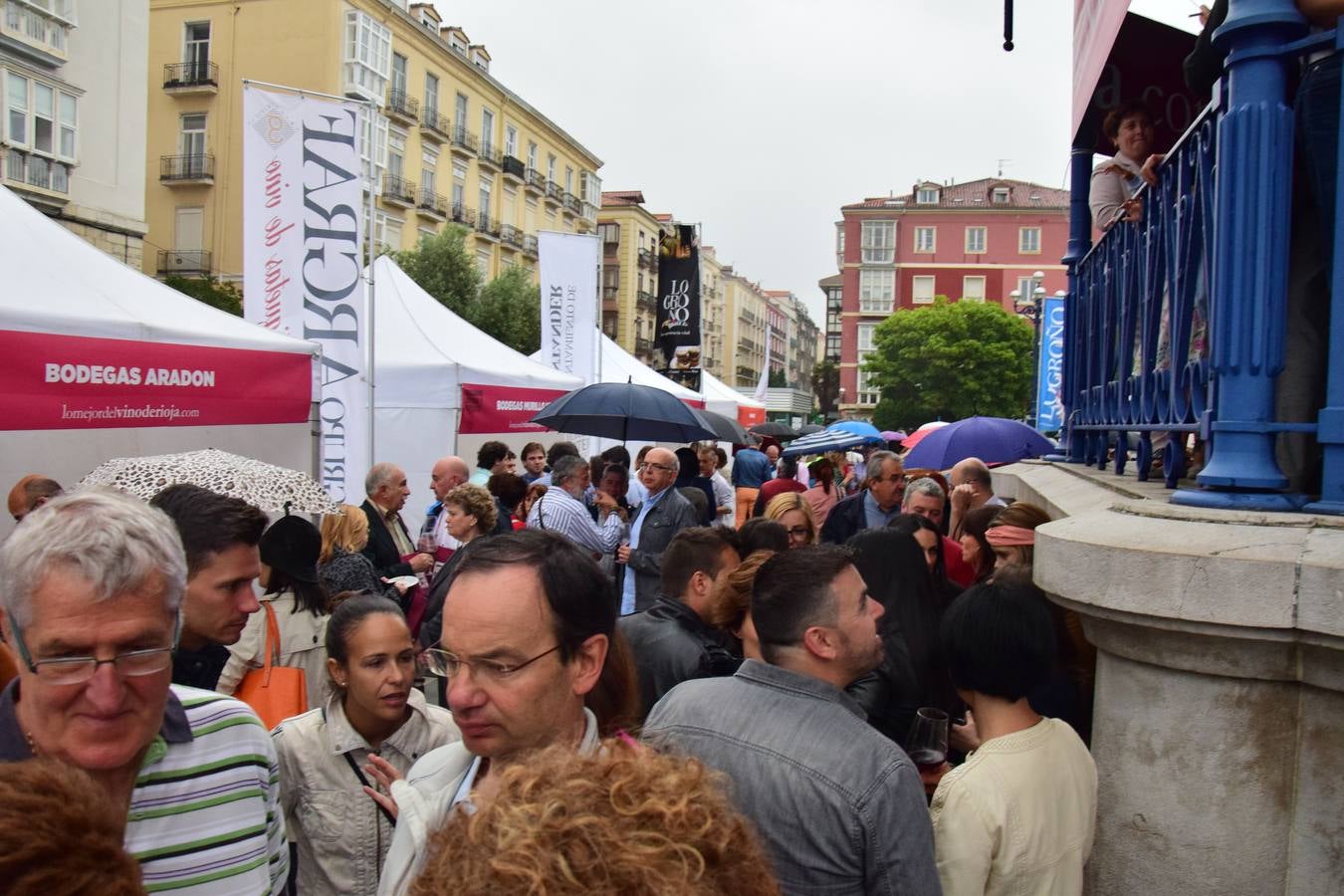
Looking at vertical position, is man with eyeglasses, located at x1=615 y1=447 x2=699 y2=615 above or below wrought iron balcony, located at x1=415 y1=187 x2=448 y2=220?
below

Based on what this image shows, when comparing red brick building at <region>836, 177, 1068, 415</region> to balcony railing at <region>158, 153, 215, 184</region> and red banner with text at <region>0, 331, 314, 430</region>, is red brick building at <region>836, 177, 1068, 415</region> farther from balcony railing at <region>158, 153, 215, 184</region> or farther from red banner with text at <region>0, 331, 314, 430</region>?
red banner with text at <region>0, 331, 314, 430</region>

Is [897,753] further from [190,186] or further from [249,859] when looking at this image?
[190,186]

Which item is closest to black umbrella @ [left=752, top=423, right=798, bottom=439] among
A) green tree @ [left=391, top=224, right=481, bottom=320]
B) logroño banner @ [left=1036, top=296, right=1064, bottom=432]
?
logroño banner @ [left=1036, top=296, right=1064, bottom=432]

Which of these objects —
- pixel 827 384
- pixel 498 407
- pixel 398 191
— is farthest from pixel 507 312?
pixel 827 384

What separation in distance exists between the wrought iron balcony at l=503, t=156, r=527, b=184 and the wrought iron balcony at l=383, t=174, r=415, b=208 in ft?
28.5

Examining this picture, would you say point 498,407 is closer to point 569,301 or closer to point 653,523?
point 569,301

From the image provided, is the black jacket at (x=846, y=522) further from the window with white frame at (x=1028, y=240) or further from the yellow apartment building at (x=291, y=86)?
the window with white frame at (x=1028, y=240)

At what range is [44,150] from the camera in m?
23.7

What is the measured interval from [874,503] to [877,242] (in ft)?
224

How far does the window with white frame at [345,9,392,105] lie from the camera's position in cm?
3850

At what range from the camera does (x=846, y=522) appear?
8156 millimetres

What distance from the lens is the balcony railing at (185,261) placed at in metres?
37.4

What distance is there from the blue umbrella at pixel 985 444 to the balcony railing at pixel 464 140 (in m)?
42.4

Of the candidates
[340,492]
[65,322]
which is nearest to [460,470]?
[340,492]
